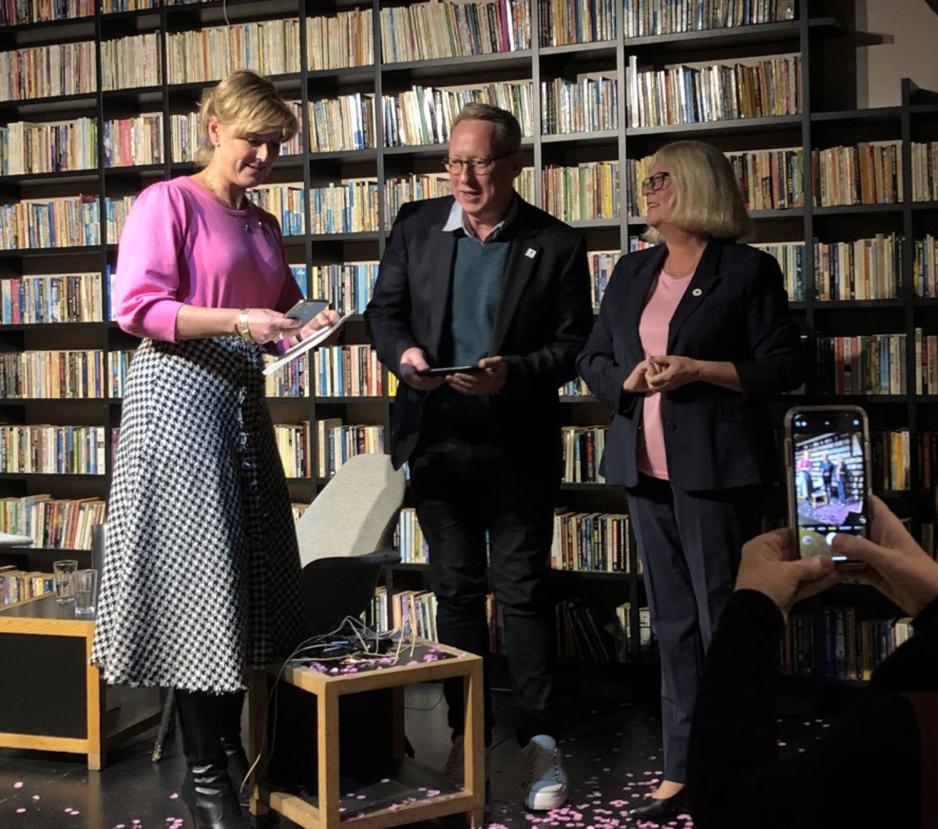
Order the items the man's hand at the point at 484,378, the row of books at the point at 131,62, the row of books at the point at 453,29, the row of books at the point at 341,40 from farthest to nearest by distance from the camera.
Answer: the row of books at the point at 131,62 < the row of books at the point at 341,40 < the row of books at the point at 453,29 < the man's hand at the point at 484,378

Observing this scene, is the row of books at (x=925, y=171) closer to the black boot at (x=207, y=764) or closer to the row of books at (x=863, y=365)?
the row of books at (x=863, y=365)

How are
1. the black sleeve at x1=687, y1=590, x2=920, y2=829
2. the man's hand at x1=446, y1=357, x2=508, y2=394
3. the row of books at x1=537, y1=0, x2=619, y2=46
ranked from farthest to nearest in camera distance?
the row of books at x1=537, y1=0, x2=619, y2=46 → the man's hand at x1=446, y1=357, x2=508, y2=394 → the black sleeve at x1=687, y1=590, x2=920, y2=829

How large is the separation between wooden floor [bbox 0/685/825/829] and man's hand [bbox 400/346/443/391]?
99 cm

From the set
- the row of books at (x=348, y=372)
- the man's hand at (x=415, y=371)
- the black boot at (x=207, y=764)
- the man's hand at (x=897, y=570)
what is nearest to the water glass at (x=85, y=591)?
the black boot at (x=207, y=764)

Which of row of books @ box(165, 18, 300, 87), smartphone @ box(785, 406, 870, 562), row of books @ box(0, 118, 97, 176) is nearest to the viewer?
smartphone @ box(785, 406, 870, 562)

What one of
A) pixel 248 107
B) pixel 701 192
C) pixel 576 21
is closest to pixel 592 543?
pixel 701 192

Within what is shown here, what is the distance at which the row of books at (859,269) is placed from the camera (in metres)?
4.12

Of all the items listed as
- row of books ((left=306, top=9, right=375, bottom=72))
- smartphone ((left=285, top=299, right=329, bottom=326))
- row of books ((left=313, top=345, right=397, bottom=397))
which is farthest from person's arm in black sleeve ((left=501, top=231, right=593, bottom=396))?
row of books ((left=306, top=9, right=375, bottom=72))

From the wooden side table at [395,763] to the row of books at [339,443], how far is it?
1.76 meters

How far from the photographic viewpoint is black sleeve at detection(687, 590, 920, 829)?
797mm

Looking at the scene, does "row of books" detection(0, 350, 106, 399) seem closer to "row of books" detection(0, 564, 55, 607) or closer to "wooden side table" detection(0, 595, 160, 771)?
"row of books" detection(0, 564, 55, 607)

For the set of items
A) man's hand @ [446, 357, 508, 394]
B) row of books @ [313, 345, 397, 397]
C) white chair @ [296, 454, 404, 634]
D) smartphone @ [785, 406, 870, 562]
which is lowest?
white chair @ [296, 454, 404, 634]

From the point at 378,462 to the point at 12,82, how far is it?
106 inches

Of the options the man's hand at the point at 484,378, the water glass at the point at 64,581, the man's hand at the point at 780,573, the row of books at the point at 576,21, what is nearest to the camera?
the man's hand at the point at 780,573
